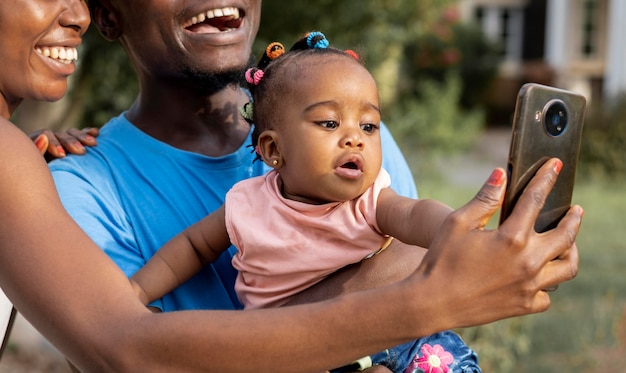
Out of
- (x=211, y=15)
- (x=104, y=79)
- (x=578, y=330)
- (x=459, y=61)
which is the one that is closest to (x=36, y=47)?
(x=211, y=15)

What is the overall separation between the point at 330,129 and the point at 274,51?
1.18 ft

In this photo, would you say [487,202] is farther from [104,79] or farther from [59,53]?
[104,79]

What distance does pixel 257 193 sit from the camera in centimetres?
249

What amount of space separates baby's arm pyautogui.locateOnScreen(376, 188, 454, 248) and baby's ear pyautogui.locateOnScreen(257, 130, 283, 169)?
295mm

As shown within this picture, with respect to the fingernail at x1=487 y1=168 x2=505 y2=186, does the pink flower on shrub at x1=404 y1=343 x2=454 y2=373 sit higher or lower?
lower

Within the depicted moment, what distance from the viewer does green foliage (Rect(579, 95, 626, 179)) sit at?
1471cm

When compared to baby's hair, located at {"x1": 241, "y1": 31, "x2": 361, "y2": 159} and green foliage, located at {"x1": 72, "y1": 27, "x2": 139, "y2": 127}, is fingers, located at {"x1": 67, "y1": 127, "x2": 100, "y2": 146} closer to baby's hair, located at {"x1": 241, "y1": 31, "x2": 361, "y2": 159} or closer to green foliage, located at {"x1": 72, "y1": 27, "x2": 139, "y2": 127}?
baby's hair, located at {"x1": 241, "y1": 31, "x2": 361, "y2": 159}

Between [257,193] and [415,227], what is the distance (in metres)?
0.54

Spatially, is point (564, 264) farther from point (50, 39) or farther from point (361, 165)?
point (50, 39)

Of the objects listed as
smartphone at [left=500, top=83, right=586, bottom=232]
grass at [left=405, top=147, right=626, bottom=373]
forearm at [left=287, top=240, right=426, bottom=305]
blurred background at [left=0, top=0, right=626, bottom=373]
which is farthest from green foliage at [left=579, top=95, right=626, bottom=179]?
smartphone at [left=500, top=83, right=586, bottom=232]

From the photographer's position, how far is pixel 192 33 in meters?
2.94

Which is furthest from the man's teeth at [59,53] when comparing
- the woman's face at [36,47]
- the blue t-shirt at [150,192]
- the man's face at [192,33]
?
the man's face at [192,33]

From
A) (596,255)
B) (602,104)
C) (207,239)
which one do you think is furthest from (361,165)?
(602,104)

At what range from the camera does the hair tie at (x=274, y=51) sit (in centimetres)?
253
